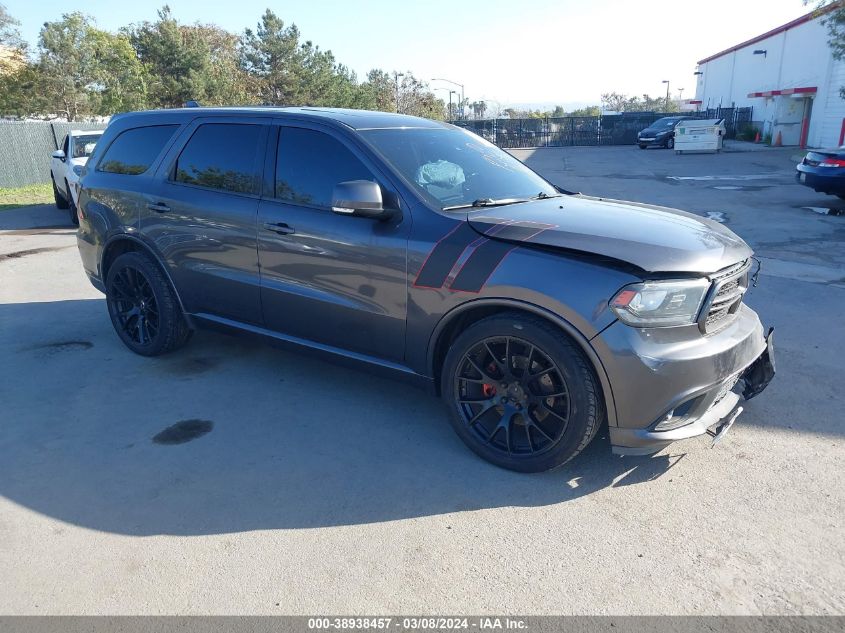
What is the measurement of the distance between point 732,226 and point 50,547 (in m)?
11.2

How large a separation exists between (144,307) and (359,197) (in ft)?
8.56

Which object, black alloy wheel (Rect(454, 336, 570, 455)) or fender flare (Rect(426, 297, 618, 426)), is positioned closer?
fender flare (Rect(426, 297, 618, 426))

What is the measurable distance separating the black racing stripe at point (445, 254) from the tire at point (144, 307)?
2.44 m

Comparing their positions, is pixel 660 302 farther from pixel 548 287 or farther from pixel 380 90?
pixel 380 90

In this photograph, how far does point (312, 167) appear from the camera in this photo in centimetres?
423

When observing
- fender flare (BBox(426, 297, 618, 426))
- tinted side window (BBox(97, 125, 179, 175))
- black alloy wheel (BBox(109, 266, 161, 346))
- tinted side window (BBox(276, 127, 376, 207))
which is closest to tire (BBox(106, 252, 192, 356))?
black alloy wheel (BBox(109, 266, 161, 346))

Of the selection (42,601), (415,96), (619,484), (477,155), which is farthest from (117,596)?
(415,96)

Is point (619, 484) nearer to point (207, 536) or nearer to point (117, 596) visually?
point (207, 536)

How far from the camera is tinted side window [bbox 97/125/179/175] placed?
17.0 ft

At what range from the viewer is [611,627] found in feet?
8.18

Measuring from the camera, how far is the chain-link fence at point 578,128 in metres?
43.4

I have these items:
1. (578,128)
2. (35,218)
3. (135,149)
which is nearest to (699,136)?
(578,128)

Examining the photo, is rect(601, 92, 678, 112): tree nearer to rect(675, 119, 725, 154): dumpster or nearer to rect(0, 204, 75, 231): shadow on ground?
rect(675, 119, 725, 154): dumpster

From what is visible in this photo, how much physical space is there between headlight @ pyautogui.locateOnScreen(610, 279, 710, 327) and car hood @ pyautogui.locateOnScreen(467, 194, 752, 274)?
0.26ft
